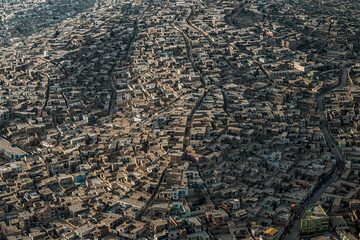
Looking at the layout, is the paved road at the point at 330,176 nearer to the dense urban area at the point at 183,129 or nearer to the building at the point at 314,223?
the dense urban area at the point at 183,129

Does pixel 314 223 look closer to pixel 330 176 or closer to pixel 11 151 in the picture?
pixel 330 176

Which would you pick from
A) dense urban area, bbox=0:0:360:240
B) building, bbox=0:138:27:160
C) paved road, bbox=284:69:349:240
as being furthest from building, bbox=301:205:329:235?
building, bbox=0:138:27:160

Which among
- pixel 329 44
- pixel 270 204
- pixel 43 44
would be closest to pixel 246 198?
pixel 270 204

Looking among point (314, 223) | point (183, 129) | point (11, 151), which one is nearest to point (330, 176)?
point (314, 223)

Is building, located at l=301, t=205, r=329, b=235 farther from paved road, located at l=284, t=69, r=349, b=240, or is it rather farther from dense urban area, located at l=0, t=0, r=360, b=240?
paved road, located at l=284, t=69, r=349, b=240

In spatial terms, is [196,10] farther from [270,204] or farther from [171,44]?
[270,204]

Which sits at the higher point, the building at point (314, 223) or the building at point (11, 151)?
the building at point (11, 151)

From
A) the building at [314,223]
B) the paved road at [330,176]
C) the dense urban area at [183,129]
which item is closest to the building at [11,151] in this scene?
the dense urban area at [183,129]

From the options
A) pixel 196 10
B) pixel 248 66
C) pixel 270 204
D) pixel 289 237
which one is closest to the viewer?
pixel 289 237
